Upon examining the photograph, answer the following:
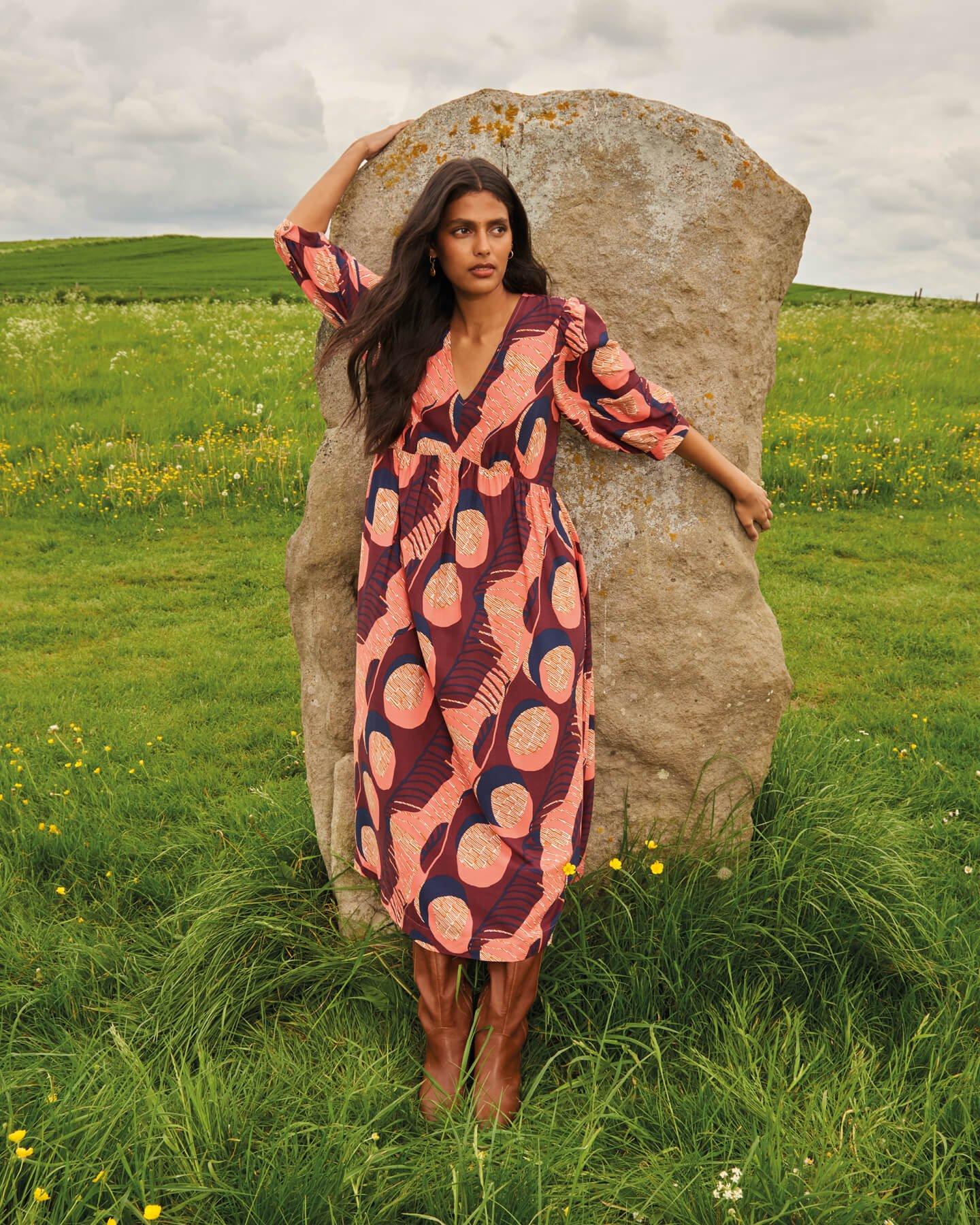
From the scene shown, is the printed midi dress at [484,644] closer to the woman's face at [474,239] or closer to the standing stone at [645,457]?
the woman's face at [474,239]

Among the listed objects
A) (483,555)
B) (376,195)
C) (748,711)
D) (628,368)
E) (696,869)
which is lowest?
(696,869)

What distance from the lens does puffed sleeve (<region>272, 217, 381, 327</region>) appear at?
3322mm

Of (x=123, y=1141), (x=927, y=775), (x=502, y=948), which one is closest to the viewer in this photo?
(x=123, y=1141)

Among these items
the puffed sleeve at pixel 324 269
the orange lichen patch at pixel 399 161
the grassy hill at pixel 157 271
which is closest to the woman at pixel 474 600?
the puffed sleeve at pixel 324 269

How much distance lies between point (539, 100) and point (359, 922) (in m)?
2.86

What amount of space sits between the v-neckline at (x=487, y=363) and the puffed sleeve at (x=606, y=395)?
0.15 m

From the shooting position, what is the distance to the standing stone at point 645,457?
3.47 meters

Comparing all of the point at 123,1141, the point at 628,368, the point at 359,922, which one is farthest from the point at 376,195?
the point at 123,1141

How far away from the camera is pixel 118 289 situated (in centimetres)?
3148

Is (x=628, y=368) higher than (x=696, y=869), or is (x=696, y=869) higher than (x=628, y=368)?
(x=628, y=368)

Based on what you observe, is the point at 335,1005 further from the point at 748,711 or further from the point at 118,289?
the point at 118,289

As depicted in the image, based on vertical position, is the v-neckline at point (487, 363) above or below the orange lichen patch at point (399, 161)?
below

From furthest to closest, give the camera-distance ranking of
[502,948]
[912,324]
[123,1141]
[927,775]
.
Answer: [912,324]
[927,775]
[502,948]
[123,1141]

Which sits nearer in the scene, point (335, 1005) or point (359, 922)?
point (335, 1005)
